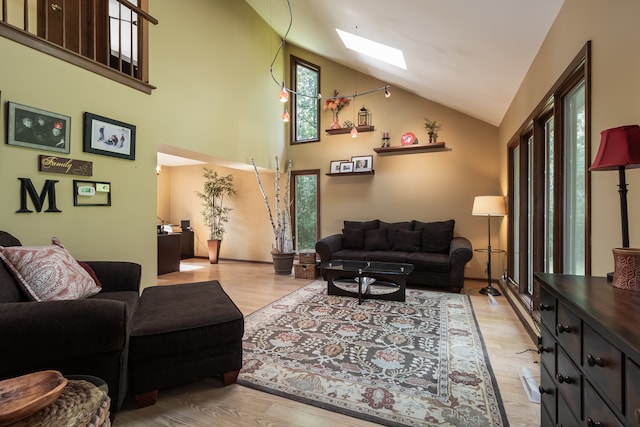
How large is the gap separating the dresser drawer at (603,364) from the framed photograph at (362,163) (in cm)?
467

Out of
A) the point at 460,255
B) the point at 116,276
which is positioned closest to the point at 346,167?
the point at 460,255

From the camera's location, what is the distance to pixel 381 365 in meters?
2.14

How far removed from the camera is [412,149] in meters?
5.18

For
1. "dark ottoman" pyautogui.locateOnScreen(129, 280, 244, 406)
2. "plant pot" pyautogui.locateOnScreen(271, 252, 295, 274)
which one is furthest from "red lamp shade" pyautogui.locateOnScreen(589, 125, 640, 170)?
"plant pot" pyautogui.locateOnScreen(271, 252, 295, 274)

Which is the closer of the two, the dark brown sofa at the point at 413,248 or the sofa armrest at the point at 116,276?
the sofa armrest at the point at 116,276

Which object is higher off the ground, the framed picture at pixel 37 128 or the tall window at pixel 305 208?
the framed picture at pixel 37 128

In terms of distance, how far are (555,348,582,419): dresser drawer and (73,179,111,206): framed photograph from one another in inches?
140

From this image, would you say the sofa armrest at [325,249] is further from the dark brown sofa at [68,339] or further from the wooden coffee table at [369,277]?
the dark brown sofa at [68,339]

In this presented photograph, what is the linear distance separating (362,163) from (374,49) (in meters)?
1.99

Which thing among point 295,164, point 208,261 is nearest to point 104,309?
point 295,164

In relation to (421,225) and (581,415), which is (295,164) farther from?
(581,415)

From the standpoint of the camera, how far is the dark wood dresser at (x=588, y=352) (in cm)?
71

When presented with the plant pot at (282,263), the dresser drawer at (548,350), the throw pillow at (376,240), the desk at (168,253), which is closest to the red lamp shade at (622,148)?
the dresser drawer at (548,350)

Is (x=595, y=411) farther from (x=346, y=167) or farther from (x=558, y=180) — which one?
(x=346, y=167)
